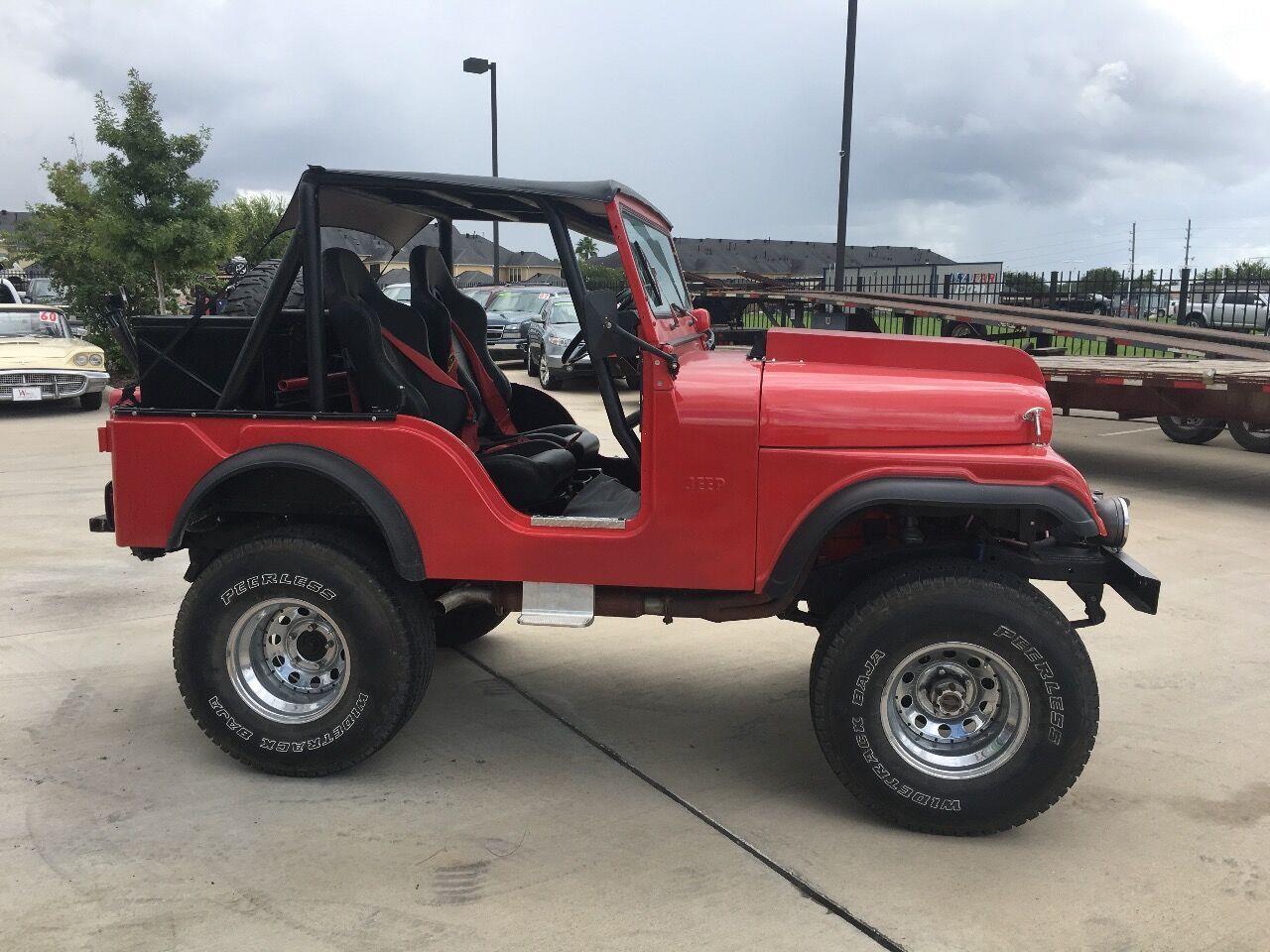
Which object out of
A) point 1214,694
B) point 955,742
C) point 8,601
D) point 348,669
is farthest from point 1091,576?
point 8,601

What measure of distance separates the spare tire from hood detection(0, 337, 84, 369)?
36.5 feet

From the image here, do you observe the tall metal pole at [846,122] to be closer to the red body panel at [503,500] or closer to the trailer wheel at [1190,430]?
the trailer wheel at [1190,430]

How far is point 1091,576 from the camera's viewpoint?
11.8 feet

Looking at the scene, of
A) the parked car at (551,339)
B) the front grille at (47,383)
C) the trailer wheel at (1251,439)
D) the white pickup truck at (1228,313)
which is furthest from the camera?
the white pickup truck at (1228,313)

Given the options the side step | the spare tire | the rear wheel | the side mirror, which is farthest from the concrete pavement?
the rear wheel

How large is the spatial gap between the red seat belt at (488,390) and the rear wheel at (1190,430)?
30.8 ft

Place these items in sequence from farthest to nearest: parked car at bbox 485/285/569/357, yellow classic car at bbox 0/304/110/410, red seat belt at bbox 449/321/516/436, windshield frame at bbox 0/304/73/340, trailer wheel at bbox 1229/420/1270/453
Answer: parked car at bbox 485/285/569/357
windshield frame at bbox 0/304/73/340
yellow classic car at bbox 0/304/110/410
trailer wheel at bbox 1229/420/1270/453
red seat belt at bbox 449/321/516/436

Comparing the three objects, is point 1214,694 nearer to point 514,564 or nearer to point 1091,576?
point 1091,576

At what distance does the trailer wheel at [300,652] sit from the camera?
3.69m

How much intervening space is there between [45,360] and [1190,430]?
1447cm

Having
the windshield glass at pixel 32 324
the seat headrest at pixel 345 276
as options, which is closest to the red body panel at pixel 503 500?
the seat headrest at pixel 345 276

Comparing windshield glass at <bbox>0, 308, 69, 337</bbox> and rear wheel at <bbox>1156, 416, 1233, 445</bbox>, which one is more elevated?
windshield glass at <bbox>0, 308, 69, 337</bbox>

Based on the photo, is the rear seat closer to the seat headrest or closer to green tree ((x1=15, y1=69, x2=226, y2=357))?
the seat headrest

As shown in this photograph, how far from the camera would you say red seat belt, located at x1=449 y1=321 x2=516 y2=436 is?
489 centimetres
